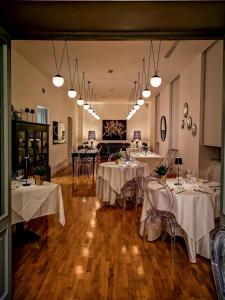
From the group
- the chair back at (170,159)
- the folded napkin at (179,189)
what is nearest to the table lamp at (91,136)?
the chair back at (170,159)

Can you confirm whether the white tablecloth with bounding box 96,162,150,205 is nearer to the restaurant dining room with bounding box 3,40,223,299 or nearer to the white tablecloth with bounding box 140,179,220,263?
the restaurant dining room with bounding box 3,40,223,299

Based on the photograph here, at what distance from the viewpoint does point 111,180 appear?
5.94 meters

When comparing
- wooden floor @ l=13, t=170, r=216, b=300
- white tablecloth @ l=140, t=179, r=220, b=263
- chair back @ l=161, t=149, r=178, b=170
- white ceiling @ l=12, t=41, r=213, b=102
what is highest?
white ceiling @ l=12, t=41, r=213, b=102

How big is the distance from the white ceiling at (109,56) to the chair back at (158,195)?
330 centimetres

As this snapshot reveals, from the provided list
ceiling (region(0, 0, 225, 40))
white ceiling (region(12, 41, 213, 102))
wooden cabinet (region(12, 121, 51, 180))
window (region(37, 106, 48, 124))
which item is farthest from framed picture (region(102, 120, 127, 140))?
ceiling (region(0, 0, 225, 40))

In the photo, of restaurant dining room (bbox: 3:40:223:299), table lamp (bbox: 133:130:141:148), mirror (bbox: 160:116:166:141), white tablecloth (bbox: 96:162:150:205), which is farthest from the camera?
table lamp (bbox: 133:130:141:148)

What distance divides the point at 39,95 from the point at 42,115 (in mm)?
897

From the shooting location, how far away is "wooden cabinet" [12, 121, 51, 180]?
215 inches

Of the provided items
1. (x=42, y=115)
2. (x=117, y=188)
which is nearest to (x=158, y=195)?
(x=117, y=188)

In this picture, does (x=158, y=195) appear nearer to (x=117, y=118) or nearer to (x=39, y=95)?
(x=39, y=95)

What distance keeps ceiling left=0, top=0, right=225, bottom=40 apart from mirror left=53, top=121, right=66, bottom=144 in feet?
25.8

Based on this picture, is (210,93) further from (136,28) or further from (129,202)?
(136,28)

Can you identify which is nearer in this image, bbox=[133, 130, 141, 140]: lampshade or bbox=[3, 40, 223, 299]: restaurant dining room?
bbox=[3, 40, 223, 299]: restaurant dining room

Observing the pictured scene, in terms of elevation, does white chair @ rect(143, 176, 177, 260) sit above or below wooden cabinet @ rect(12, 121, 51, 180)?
below
